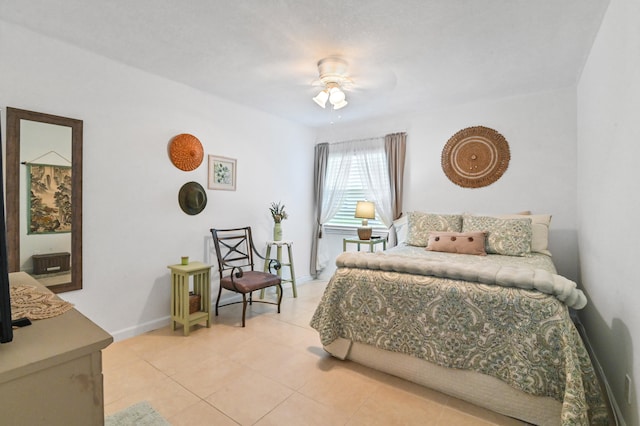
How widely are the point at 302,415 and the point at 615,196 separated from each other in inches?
86.9

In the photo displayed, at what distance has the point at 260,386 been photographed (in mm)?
2127

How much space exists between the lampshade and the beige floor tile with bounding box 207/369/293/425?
255cm

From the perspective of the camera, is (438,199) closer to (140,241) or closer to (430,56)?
(430,56)

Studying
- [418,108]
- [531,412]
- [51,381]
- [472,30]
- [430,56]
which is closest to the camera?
[51,381]

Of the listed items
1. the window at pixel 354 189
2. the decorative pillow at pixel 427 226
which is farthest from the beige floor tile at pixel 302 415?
the window at pixel 354 189

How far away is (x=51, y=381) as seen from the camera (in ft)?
2.48

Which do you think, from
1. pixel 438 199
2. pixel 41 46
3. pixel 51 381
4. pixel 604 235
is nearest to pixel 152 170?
pixel 41 46

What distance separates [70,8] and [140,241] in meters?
1.85

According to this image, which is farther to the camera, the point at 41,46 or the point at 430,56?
the point at 430,56

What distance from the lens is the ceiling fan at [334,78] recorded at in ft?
8.82

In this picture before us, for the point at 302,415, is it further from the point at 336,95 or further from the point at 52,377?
the point at 336,95

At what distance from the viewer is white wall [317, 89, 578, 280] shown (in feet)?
10.9

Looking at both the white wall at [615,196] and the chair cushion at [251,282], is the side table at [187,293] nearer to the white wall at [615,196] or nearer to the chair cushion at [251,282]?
the chair cushion at [251,282]

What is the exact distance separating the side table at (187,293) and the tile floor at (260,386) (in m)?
0.16
